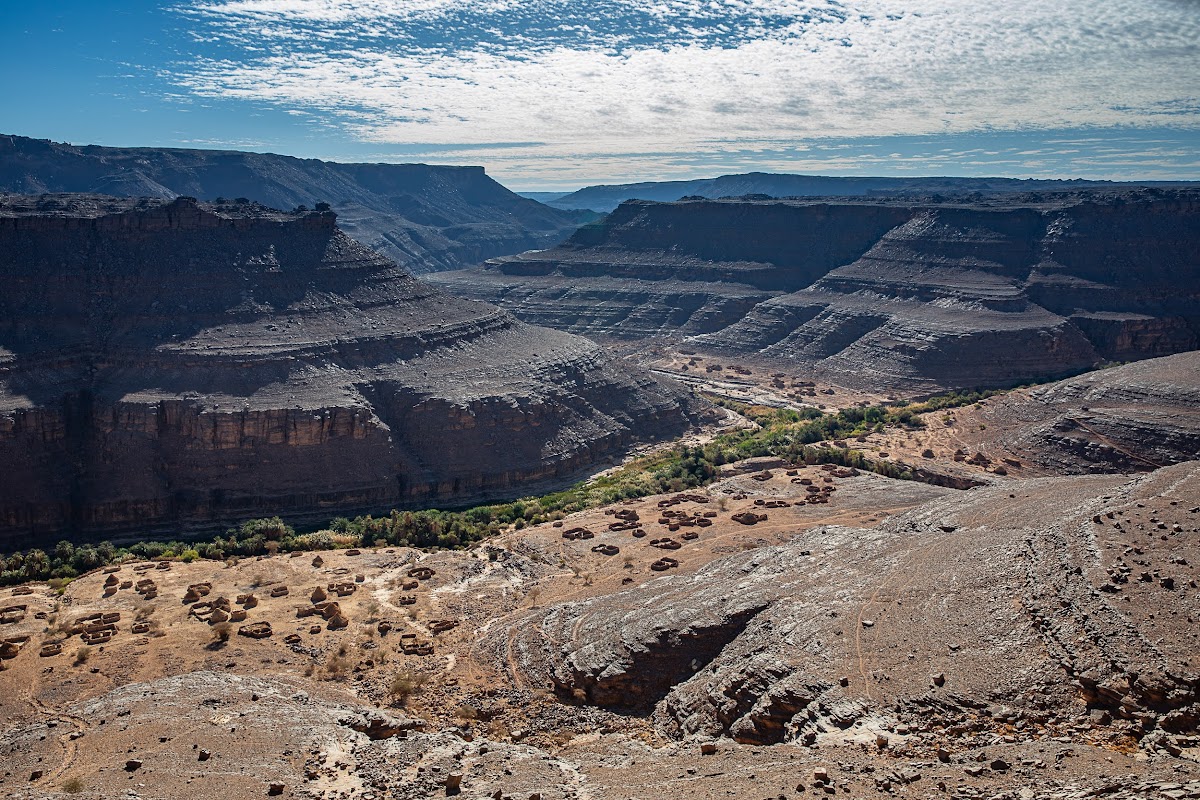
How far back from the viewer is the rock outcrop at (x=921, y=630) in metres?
25.4

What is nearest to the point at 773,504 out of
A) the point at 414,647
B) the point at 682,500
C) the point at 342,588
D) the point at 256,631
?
the point at 682,500

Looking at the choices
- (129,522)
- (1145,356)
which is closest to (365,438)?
(129,522)

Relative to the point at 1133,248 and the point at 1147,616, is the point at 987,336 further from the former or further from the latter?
the point at 1147,616

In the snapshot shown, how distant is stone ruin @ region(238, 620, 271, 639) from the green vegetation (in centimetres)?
1368

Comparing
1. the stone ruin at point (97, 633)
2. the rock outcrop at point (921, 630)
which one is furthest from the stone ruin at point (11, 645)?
the rock outcrop at point (921, 630)

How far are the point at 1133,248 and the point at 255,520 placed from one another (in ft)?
356

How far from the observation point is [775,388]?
11344cm

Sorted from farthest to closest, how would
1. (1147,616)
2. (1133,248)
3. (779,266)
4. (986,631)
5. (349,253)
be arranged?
(779,266) < (1133,248) < (349,253) < (986,631) < (1147,616)

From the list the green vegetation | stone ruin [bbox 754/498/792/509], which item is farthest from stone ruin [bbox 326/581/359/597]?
stone ruin [bbox 754/498/792/509]

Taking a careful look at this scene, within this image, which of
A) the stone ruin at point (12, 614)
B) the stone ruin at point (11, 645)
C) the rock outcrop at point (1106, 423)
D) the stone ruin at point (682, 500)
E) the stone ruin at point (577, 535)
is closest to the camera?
the stone ruin at point (11, 645)

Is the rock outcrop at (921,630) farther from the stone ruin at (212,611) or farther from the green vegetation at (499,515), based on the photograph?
the green vegetation at (499,515)

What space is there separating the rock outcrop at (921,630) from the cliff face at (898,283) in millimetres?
72873

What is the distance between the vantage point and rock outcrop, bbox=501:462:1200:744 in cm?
2541

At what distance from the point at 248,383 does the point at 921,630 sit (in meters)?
50.9
